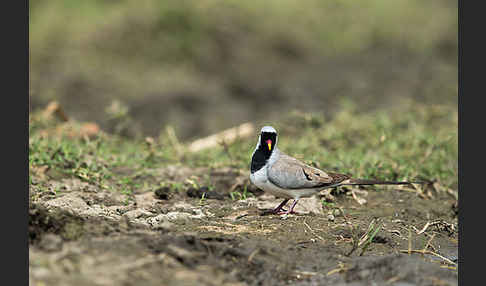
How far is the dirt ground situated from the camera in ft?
11.3

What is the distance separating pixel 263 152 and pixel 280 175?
0.83ft

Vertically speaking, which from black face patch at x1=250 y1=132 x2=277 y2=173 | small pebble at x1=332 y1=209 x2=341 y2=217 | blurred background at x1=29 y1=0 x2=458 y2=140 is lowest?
small pebble at x1=332 y1=209 x2=341 y2=217

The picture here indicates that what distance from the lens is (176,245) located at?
Answer: 147 inches

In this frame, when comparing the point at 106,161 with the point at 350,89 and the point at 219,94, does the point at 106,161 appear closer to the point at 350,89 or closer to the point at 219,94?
the point at 219,94

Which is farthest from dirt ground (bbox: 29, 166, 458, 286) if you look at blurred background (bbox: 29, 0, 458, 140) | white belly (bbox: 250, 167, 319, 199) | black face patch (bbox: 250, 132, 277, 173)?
blurred background (bbox: 29, 0, 458, 140)

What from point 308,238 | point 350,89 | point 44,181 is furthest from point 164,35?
point 308,238

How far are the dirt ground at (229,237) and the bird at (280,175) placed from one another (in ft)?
0.74

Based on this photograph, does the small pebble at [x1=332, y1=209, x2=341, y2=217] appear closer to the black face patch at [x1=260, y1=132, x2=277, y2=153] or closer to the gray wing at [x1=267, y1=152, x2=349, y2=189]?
the gray wing at [x1=267, y1=152, x2=349, y2=189]

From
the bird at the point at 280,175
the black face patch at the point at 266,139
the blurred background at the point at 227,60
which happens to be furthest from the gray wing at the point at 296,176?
the blurred background at the point at 227,60

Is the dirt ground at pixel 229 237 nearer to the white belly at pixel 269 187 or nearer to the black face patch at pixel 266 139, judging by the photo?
the white belly at pixel 269 187

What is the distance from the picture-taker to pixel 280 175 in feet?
15.2

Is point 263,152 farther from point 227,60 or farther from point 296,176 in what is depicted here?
point 227,60

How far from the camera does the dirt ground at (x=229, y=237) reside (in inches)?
135

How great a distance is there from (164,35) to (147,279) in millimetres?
8876
